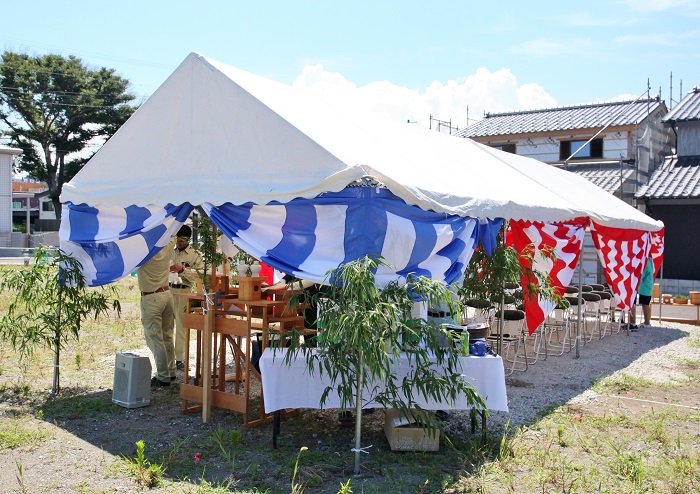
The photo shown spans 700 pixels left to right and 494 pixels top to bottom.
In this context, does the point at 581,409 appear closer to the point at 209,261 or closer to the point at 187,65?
the point at 209,261

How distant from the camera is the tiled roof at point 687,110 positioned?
16.0m

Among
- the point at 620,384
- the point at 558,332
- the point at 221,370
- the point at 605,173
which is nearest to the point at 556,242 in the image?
the point at 620,384

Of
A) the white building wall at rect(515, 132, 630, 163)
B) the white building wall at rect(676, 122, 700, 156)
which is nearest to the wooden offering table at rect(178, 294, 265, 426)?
the white building wall at rect(515, 132, 630, 163)

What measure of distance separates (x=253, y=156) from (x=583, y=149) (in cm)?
1416

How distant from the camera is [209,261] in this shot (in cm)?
562

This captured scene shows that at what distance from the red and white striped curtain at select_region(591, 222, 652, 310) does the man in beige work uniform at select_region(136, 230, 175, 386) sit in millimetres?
5670

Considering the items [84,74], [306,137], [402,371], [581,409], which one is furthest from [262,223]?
[84,74]

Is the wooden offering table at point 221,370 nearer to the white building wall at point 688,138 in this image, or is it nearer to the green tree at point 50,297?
the green tree at point 50,297

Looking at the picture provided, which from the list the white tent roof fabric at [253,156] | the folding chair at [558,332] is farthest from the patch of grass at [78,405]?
the folding chair at [558,332]

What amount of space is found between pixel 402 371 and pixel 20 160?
29.0 meters

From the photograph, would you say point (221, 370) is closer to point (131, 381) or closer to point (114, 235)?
point (131, 381)

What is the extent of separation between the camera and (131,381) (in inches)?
225

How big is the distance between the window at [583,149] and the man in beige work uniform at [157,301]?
43.8 feet

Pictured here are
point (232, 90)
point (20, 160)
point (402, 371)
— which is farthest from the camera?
point (20, 160)
